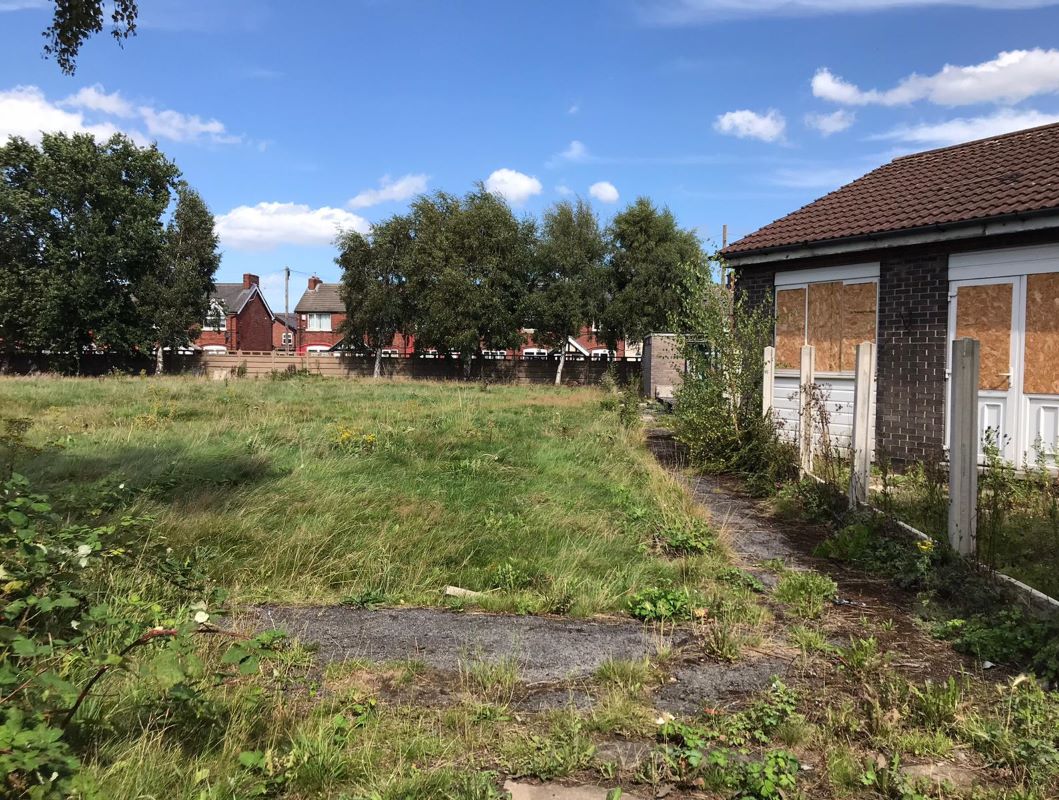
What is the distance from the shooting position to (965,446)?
4781 millimetres

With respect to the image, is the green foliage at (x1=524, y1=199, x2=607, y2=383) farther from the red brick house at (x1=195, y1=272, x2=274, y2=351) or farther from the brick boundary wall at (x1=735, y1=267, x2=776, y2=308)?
the red brick house at (x1=195, y1=272, x2=274, y2=351)

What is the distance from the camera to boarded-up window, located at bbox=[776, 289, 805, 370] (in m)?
11.6

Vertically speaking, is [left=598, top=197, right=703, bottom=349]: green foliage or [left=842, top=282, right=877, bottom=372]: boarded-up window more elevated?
[left=598, top=197, right=703, bottom=349]: green foliage

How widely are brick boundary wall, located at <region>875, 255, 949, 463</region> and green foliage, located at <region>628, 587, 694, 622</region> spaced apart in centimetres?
647

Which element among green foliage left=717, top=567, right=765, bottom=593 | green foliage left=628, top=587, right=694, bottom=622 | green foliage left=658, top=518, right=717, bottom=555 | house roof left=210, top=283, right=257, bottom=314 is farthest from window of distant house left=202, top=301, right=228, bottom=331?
green foliage left=628, top=587, right=694, bottom=622

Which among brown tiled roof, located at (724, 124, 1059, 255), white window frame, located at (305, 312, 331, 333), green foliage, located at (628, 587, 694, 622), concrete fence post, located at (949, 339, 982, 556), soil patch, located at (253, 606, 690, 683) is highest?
white window frame, located at (305, 312, 331, 333)

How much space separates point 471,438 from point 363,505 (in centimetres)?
487

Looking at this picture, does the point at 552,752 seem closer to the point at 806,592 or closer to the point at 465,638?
the point at 465,638

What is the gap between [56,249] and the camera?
3475 cm

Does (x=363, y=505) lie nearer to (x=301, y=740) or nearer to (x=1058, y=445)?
(x=301, y=740)

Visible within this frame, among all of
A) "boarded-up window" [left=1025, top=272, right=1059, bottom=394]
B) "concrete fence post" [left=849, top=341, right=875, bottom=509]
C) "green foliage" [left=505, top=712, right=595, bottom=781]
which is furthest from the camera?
"boarded-up window" [left=1025, top=272, right=1059, bottom=394]

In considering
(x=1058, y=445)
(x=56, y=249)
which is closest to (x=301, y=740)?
(x=1058, y=445)

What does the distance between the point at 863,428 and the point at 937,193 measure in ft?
19.5

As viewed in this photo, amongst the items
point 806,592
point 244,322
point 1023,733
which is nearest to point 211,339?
point 244,322
